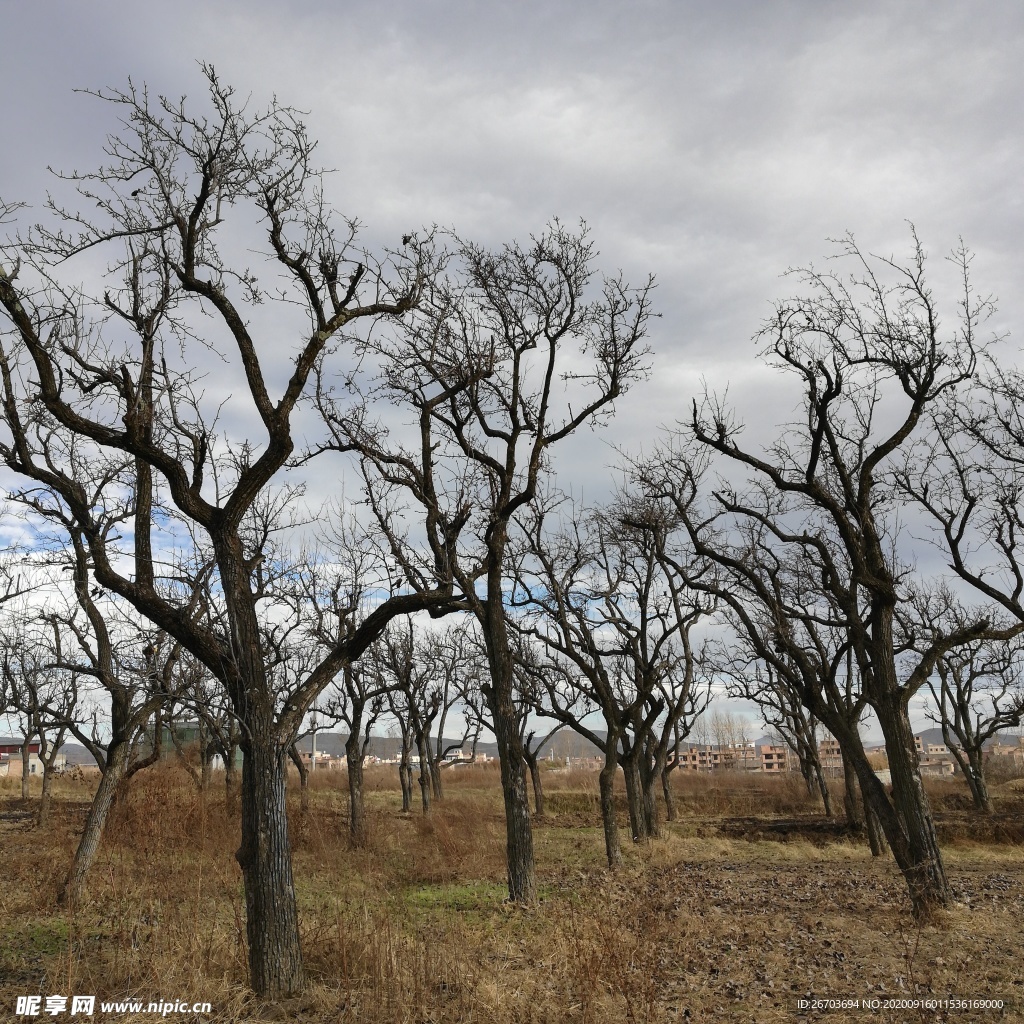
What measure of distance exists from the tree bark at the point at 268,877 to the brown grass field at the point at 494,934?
0.76ft

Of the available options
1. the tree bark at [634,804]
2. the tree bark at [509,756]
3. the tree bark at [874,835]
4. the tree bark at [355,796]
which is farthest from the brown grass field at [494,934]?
the tree bark at [634,804]

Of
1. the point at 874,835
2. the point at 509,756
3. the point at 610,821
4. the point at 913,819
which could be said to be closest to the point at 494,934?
the point at 509,756

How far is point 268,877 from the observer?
612 centimetres

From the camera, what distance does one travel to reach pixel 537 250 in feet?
38.0

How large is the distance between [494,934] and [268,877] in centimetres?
323

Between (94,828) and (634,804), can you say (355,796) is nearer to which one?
(634,804)

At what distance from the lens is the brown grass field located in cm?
598

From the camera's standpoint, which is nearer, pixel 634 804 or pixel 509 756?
pixel 509 756

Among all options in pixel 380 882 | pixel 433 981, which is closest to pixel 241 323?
pixel 433 981

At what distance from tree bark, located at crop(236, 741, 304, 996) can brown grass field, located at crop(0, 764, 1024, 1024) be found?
0.23 metres

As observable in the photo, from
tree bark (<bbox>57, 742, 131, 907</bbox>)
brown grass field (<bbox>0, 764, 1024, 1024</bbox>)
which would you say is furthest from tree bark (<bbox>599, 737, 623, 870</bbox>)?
tree bark (<bbox>57, 742, 131, 907</bbox>)

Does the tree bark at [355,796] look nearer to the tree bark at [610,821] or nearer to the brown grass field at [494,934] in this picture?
the brown grass field at [494,934]

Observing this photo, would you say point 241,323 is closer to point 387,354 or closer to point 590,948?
point 387,354

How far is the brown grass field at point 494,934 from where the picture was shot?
19.6 feet
